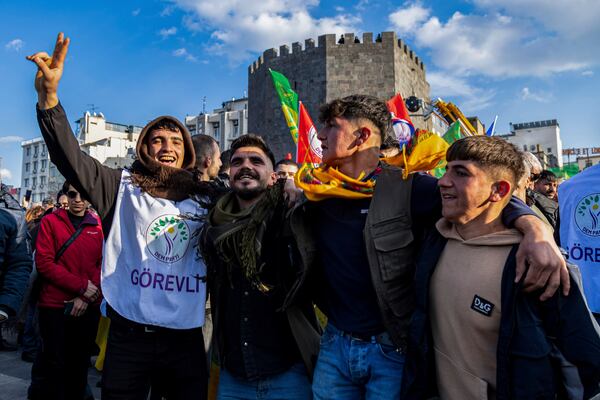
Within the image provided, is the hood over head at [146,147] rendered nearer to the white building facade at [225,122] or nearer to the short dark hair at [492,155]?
the short dark hair at [492,155]

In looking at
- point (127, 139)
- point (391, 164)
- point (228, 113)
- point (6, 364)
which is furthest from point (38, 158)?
point (391, 164)

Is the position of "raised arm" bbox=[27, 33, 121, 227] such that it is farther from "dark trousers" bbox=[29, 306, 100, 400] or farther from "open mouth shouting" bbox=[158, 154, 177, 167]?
"dark trousers" bbox=[29, 306, 100, 400]

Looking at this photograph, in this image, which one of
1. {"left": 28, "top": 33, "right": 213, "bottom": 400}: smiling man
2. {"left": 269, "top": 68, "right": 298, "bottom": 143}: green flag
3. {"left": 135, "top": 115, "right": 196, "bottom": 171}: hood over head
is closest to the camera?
{"left": 28, "top": 33, "right": 213, "bottom": 400}: smiling man

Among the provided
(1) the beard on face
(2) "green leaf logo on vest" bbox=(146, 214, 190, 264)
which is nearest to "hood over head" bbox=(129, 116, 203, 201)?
(2) "green leaf logo on vest" bbox=(146, 214, 190, 264)

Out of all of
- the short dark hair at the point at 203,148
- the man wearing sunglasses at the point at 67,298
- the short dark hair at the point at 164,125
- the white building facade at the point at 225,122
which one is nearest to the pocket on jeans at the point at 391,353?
the short dark hair at the point at 164,125

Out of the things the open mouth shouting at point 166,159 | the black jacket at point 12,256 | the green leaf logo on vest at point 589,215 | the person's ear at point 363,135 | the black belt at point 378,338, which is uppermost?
the person's ear at point 363,135

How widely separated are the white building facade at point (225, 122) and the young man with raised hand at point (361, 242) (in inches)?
1926

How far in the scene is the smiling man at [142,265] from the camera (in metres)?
2.42

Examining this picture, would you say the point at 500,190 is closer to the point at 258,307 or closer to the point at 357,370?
the point at 357,370

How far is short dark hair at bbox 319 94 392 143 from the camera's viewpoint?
2377mm

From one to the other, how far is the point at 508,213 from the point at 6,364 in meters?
6.28

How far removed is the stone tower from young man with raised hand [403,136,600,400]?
18260 millimetres

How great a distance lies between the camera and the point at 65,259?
406 cm

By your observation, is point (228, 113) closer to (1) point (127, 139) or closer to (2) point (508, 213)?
(1) point (127, 139)
